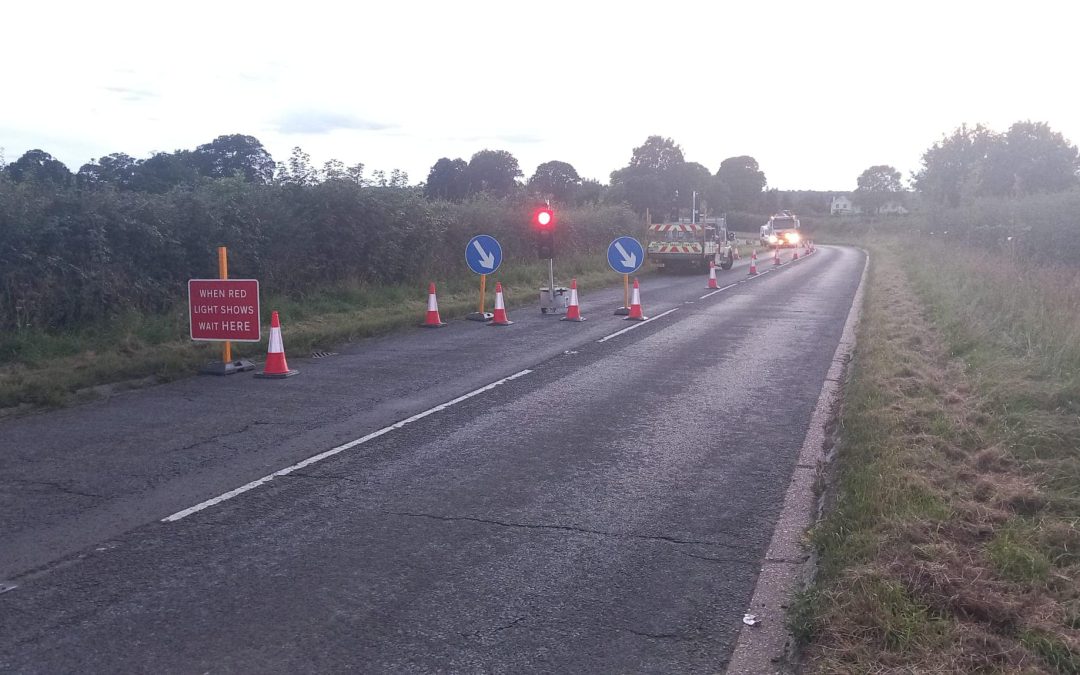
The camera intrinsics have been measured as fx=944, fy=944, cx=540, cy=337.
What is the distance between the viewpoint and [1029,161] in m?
57.0

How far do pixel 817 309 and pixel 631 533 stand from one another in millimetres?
15918

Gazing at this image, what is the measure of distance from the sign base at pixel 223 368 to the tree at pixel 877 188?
117 metres

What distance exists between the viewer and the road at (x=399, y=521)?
4.41 metres

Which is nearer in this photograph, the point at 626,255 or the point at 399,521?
the point at 399,521

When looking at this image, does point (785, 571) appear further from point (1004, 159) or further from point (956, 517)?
point (1004, 159)

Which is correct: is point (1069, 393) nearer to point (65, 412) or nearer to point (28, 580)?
point (28, 580)

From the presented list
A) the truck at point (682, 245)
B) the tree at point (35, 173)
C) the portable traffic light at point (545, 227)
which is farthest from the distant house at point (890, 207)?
the tree at point (35, 173)

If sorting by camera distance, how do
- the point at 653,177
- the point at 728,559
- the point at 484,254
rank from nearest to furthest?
the point at 728,559 < the point at 484,254 < the point at 653,177

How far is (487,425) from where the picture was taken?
29.6 ft

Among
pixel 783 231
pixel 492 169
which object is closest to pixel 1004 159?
pixel 783 231

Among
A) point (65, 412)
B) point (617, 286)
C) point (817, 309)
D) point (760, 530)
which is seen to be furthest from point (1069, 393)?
point (617, 286)

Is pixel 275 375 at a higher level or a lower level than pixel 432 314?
lower

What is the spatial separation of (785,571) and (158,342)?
11.1m

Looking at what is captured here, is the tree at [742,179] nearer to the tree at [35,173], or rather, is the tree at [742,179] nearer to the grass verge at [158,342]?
the grass verge at [158,342]
